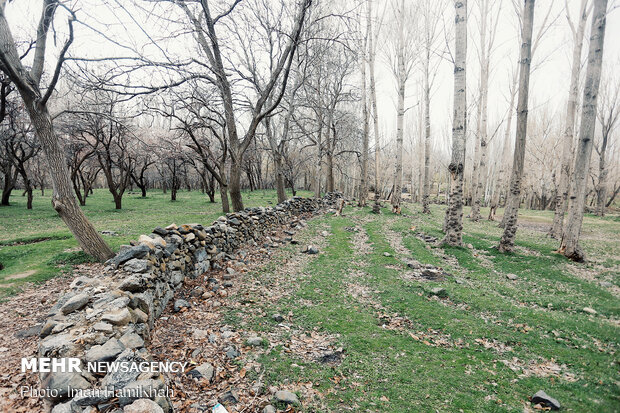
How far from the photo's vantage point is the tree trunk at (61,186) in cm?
573

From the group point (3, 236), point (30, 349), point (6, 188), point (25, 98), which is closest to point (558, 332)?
point (30, 349)

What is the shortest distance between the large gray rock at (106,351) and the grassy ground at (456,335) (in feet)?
5.30

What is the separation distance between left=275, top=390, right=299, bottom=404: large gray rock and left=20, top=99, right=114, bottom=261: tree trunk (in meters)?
6.04

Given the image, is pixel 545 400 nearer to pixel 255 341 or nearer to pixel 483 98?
pixel 255 341

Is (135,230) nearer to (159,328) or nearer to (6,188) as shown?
(159,328)

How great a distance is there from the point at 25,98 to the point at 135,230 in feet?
20.1

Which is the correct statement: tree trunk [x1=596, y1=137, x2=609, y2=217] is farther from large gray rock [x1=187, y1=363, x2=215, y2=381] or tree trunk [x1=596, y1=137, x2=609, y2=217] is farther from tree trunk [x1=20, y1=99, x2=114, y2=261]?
tree trunk [x1=20, y1=99, x2=114, y2=261]

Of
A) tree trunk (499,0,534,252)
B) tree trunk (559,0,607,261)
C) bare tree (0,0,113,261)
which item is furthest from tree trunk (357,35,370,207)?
bare tree (0,0,113,261)

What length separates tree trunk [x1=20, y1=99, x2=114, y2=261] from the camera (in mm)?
5730

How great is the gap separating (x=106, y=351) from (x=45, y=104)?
19.6 ft

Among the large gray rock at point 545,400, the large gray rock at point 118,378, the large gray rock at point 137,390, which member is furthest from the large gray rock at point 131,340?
the large gray rock at point 545,400

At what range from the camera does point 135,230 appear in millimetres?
10711

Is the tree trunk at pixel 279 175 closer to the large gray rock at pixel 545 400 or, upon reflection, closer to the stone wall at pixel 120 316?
the stone wall at pixel 120 316

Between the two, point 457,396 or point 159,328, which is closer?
point 457,396
